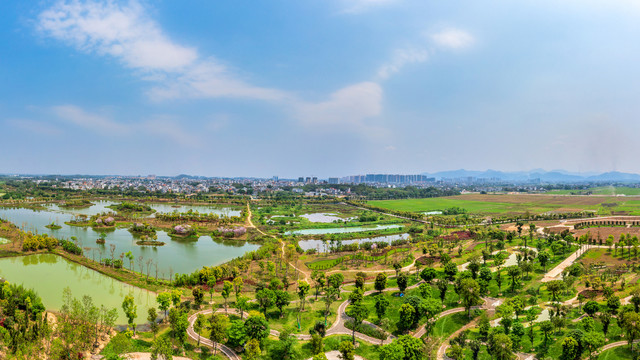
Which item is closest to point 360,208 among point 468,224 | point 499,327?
point 468,224

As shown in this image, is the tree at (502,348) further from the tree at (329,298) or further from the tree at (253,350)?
the tree at (253,350)

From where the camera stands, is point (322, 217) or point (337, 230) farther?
point (322, 217)

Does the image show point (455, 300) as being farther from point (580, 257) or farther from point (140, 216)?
point (140, 216)

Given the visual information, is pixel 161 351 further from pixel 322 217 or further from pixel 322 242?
pixel 322 217

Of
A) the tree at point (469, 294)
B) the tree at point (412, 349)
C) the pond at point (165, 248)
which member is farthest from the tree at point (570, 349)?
the pond at point (165, 248)

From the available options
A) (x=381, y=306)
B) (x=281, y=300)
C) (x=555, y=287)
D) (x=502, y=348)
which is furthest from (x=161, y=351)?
(x=555, y=287)

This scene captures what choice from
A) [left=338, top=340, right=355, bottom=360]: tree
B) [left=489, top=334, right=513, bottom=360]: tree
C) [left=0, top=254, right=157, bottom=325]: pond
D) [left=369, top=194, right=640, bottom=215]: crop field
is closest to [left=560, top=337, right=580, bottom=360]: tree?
[left=489, top=334, right=513, bottom=360]: tree
